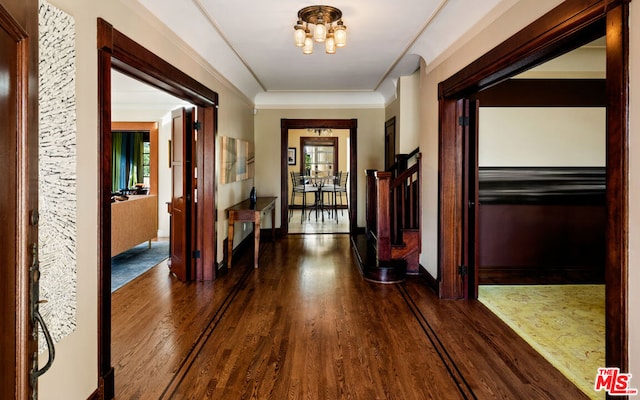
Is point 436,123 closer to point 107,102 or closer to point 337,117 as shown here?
point 107,102

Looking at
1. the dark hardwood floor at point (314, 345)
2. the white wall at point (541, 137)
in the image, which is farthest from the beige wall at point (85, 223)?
the white wall at point (541, 137)

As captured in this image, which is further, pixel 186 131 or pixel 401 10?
pixel 186 131

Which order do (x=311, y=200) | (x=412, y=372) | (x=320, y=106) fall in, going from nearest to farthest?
(x=412, y=372) → (x=320, y=106) → (x=311, y=200)

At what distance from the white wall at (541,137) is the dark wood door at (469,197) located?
2.81 ft

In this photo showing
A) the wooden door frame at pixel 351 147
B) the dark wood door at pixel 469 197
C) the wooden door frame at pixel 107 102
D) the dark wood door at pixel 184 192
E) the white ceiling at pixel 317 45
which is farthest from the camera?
the wooden door frame at pixel 351 147

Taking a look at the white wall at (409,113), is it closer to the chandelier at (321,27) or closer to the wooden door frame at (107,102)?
the chandelier at (321,27)

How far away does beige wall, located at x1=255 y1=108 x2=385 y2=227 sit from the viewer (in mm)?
7367

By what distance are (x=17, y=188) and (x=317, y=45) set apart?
12.7 feet

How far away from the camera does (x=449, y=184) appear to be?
393cm

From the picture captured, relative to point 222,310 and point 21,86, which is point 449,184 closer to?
point 222,310

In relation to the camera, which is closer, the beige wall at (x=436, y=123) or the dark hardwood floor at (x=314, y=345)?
the beige wall at (x=436, y=123)

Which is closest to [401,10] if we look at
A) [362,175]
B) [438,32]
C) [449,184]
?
[438,32]

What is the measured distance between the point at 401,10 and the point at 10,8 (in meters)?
3.02

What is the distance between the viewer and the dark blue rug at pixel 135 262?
15.5 ft
